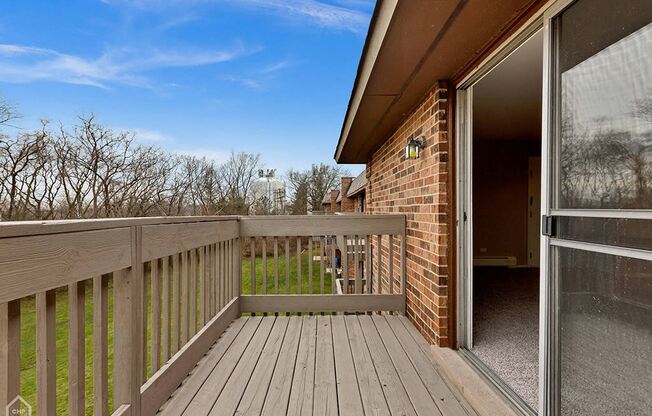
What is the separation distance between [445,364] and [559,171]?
152 cm

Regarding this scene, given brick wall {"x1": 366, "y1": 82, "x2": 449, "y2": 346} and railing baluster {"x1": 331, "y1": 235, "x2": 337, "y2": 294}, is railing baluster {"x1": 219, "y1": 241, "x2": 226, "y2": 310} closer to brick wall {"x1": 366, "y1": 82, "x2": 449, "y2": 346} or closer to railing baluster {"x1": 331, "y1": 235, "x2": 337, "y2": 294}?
railing baluster {"x1": 331, "y1": 235, "x2": 337, "y2": 294}

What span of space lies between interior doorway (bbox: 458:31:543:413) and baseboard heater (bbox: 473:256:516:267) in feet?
0.06

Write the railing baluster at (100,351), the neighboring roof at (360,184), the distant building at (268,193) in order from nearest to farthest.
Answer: the railing baluster at (100,351)
the neighboring roof at (360,184)
the distant building at (268,193)

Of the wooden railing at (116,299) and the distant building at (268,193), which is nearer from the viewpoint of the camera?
the wooden railing at (116,299)

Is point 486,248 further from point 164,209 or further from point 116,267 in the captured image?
point 164,209

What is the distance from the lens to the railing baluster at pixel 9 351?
1034 mm

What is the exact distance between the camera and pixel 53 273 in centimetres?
119

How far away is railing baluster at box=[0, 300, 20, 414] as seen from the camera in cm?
103

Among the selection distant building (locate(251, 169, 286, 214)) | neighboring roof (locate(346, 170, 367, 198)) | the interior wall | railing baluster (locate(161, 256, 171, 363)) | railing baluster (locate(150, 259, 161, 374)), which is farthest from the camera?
distant building (locate(251, 169, 286, 214))

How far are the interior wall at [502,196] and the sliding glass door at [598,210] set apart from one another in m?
5.63

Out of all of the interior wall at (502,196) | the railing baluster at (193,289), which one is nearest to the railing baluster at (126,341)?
the railing baluster at (193,289)

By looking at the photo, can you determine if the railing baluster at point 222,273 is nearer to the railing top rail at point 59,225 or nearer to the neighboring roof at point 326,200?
the railing top rail at point 59,225

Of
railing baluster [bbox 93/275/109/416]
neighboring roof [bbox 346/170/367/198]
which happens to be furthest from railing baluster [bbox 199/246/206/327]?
neighboring roof [bbox 346/170/367/198]

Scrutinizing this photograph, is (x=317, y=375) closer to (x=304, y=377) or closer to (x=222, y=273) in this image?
(x=304, y=377)
